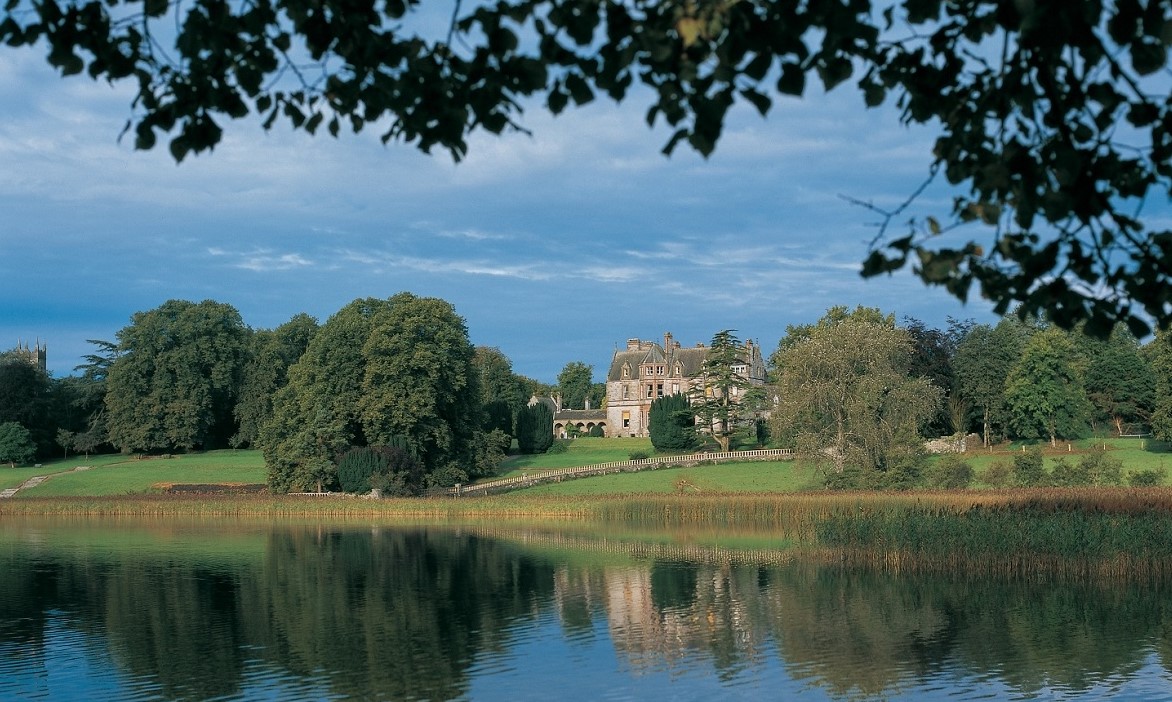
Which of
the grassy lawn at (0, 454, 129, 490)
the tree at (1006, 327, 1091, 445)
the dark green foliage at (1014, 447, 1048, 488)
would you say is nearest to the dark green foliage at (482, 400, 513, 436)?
the grassy lawn at (0, 454, 129, 490)

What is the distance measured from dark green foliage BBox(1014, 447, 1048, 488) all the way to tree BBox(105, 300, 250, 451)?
157 feet

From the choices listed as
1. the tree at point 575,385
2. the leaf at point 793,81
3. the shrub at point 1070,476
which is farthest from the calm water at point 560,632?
the tree at point 575,385

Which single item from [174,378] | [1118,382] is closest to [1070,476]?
[1118,382]

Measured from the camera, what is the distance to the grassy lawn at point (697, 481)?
52188 millimetres

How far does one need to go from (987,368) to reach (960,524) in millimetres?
44754

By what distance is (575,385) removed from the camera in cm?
13250

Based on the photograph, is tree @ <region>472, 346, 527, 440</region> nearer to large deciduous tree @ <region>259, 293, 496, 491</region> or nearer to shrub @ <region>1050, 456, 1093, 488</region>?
large deciduous tree @ <region>259, 293, 496, 491</region>

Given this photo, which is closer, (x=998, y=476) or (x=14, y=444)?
(x=998, y=476)

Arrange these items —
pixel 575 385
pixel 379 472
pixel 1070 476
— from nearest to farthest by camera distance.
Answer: pixel 1070 476, pixel 379 472, pixel 575 385

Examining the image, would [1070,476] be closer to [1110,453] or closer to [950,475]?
[950,475]

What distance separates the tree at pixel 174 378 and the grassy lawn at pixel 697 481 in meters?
26.4

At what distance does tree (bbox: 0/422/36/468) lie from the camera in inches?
2581

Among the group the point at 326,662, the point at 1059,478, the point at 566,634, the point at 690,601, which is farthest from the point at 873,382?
the point at 326,662

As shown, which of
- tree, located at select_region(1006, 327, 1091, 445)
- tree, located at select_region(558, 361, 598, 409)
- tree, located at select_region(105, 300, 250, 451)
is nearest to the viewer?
tree, located at select_region(1006, 327, 1091, 445)
